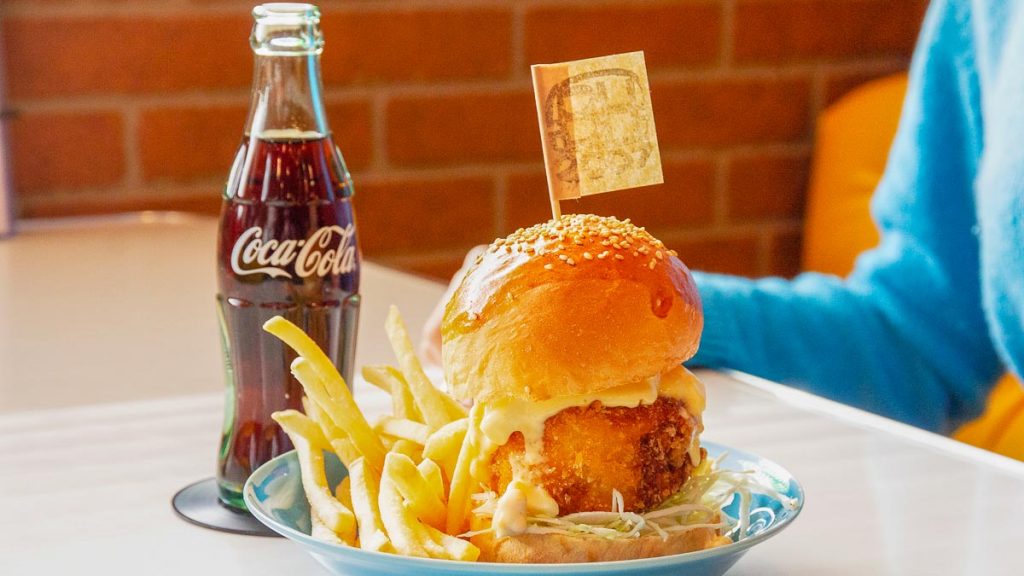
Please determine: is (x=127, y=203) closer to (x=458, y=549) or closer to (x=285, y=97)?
(x=285, y=97)

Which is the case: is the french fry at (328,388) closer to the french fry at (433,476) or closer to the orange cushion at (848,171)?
the french fry at (433,476)

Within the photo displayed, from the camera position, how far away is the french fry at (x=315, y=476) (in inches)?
27.0

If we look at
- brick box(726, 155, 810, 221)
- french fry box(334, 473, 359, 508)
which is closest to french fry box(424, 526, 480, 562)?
french fry box(334, 473, 359, 508)

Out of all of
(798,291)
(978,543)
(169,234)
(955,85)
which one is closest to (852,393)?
(798,291)

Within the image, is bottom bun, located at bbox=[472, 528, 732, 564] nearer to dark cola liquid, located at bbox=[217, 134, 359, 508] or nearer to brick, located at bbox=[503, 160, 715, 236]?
dark cola liquid, located at bbox=[217, 134, 359, 508]

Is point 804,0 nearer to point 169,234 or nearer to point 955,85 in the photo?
point 955,85

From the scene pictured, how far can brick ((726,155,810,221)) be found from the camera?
8.06ft

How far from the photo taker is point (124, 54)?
A: 6.42 ft

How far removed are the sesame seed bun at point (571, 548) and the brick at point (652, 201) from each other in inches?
64.3

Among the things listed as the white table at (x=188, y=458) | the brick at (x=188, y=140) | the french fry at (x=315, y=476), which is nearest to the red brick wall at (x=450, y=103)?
the brick at (x=188, y=140)

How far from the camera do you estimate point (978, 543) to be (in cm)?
79

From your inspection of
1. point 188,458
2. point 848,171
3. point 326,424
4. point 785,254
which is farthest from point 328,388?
point 785,254

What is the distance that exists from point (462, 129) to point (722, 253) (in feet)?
1.91

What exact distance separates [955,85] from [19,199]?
4.24ft
